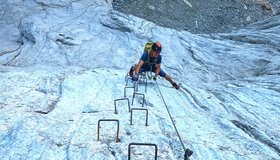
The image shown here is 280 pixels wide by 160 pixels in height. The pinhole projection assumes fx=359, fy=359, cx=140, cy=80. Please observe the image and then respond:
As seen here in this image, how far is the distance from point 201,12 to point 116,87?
16.2m

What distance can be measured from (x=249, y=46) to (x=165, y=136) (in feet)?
39.5

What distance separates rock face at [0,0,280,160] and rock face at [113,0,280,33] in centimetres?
306

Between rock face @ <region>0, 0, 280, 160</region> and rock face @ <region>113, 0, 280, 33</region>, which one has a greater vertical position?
rock face @ <region>113, 0, 280, 33</region>

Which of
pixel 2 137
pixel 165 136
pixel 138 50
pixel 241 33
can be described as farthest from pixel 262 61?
pixel 2 137

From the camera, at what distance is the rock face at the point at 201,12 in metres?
23.2

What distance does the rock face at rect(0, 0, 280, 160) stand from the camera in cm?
630

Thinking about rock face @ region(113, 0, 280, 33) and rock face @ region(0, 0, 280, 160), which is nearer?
rock face @ region(0, 0, 280, 160)

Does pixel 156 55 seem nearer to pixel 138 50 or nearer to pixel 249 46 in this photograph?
pixel 138 50

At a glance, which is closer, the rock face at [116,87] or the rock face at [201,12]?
the rock face at [116,87]

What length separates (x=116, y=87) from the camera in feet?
33.5

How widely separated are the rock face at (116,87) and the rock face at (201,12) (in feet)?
10.0

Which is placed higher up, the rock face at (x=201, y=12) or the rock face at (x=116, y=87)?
the rock face at (x=201, y=12)

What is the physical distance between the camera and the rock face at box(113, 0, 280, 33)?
2322 cm

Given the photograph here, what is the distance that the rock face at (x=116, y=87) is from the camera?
6.30 m
